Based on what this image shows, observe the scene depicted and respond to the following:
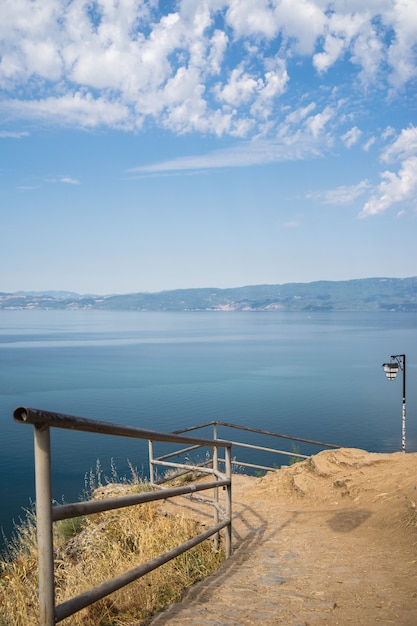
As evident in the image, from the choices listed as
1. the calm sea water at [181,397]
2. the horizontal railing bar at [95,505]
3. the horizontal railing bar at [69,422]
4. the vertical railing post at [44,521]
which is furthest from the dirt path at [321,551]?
the calm sea water at [181,397]

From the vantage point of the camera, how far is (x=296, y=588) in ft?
14.7

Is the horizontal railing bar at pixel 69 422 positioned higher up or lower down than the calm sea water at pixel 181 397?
higher up

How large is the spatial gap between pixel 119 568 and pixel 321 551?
204 cm

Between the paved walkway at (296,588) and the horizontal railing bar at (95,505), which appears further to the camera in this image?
the paved walkway at (296,588)

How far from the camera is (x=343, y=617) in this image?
3.76 m

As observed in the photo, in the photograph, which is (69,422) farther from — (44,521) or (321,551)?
(321,551)

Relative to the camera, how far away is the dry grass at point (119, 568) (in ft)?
13.7

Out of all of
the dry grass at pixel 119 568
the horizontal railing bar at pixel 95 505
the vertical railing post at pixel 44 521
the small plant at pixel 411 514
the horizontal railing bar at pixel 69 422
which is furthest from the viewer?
the small plant at pixel 411 514

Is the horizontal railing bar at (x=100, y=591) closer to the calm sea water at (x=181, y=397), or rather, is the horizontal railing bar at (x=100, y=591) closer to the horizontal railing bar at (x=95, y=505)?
the horizontal railing bar at (x=95, y=505)

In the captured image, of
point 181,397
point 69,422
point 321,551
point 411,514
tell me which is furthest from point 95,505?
point 181,397

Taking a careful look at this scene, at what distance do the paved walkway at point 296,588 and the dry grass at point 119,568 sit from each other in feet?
0.96

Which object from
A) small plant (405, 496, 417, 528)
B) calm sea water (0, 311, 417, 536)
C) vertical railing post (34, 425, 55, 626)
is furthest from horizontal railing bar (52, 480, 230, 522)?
calm sea water (0, 311, 417, 536)

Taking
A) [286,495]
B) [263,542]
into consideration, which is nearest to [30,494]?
[286,495]

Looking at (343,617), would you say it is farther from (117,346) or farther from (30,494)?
(117,346)
